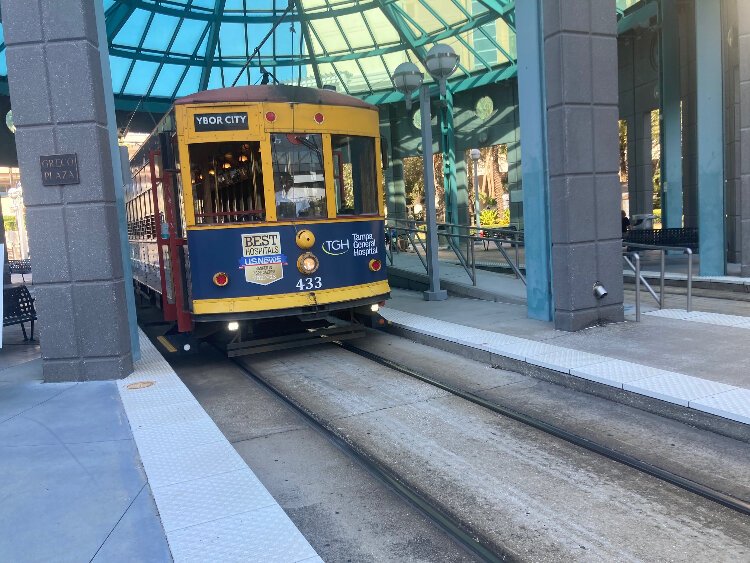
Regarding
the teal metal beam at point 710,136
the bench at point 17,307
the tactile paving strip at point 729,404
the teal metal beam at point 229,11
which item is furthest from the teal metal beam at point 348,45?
the tactile paving strip at point 729,404

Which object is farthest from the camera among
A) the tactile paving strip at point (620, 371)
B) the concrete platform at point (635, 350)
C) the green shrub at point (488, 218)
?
the green shrub at point (488, 218)

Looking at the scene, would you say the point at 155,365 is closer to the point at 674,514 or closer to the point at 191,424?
the point at 191,424

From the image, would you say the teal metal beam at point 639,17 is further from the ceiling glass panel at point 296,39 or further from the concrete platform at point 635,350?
the concrete platform at point 635,350

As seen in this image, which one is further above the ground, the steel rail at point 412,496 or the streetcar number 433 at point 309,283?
the streetcar number 433 at point 309,283

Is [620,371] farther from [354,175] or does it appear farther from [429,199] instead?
[429,199]

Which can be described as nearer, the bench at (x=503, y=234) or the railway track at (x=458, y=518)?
the railway track at (x=458, y=518)

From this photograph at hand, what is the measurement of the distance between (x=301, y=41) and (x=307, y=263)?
1983cm

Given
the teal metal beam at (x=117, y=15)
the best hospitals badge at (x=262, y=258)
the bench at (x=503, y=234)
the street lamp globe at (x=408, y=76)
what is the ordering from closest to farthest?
the best hospitals badge at (x=262, y=258)
the street lamp globe at (x=408, y=76)
the bench at (x=503, y=234)
the teal metal beam at (x=117, y=15)

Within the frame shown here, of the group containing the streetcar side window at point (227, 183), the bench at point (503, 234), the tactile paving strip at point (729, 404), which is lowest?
the tactile paving strip at point (729, 404)

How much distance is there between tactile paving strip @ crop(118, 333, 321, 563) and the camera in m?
3.29

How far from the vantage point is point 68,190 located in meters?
6.72

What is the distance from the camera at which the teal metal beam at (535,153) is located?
28.2 ft

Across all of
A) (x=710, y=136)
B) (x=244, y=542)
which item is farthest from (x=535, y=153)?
(x=244, y=542)

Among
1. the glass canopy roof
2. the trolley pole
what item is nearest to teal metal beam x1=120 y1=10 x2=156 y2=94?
the glass canopy roof
